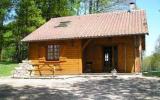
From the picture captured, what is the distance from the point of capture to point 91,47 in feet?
82.7

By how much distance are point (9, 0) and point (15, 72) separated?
1856 cm

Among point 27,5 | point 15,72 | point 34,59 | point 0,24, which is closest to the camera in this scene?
point 15,72

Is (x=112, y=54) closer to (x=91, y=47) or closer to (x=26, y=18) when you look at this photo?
(x=91, y=47)

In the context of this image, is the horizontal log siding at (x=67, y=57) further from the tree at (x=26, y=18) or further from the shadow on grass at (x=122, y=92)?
the tree at (x=26, y=18)

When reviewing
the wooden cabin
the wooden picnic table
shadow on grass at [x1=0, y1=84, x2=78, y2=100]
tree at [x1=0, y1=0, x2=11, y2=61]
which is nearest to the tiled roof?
the wooden cabin

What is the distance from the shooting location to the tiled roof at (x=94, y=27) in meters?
23.4

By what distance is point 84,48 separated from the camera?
24812mm

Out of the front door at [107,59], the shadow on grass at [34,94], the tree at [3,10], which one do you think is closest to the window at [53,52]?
the front door at [107,59]

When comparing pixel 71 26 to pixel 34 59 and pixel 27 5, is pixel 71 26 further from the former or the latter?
pixel 27 5

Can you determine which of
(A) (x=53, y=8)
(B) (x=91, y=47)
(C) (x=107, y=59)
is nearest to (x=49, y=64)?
(B) (x=91, y=47)

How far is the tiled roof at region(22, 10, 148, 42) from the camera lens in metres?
23.4

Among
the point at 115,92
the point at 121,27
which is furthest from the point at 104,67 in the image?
the point at 115,92

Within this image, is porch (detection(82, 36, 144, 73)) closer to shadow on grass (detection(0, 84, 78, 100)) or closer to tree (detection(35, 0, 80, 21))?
→ shadow on grass (detection(0, 84, 78, 100))

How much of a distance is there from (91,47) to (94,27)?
1.62 metres
